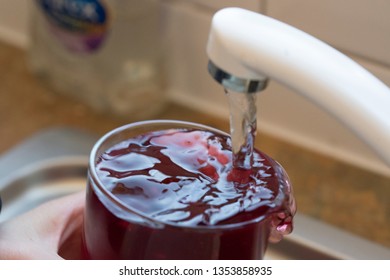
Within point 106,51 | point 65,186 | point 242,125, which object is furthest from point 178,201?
point 106,51

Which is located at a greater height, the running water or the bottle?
the running water

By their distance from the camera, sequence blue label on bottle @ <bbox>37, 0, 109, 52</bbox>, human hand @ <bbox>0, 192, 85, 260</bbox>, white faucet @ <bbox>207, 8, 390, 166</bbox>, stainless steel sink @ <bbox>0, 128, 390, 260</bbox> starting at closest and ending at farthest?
1. white faucet @ <bbox>207, 8, 390, 166</bbox>
2. human hand @ <bbox>0, 192, 85, 260</bbox>
3. stainless steel sink @ <bbox>0, 128, 390, 260</bbox>
4. blue label on bottle @ <bbox>37, 0, 109, 52</bbox>

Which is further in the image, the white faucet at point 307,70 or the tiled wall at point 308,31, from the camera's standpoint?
the tiled wall at point 308,31

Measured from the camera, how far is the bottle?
Answer: 28.2 inches

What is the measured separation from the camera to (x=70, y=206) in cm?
46

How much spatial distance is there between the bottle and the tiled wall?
23mm

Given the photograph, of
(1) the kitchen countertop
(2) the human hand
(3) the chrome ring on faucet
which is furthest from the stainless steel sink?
(3) the chrome ring on faucet

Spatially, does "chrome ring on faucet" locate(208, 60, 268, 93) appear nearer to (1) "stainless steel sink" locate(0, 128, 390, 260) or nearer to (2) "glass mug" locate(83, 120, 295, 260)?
(2) "glass mug" locate(83, 120, 295, 260)

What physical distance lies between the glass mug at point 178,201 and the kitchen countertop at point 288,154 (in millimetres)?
Answer: 257

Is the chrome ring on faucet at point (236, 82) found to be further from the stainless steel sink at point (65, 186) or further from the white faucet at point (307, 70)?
the stainless steel sink at point (65, 186)

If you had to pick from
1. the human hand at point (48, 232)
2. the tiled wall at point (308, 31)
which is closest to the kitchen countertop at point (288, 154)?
the tiled wall at point (308, 31)

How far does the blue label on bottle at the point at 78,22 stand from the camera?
706 mm

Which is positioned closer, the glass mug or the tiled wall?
the glass mug
